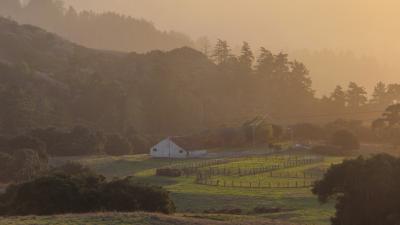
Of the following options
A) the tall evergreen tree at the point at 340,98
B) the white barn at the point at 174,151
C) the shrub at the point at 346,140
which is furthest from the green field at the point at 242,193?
the tall evergreen tree at the point at 340,98

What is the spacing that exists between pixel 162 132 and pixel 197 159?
3730 cm

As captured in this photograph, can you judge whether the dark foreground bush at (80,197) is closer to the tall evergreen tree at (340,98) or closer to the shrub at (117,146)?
the shrub at (117,146)

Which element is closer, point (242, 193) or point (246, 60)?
point (242, 193)

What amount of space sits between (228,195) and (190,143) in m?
36.4

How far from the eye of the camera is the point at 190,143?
268ft

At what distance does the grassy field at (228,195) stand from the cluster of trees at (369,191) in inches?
113

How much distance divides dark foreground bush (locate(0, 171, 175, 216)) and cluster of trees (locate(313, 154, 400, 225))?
8648 mm

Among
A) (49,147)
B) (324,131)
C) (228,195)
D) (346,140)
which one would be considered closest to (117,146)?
(49,147)

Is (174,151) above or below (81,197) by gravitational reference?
above

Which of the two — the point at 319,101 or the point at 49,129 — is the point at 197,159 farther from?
the point at 319,101

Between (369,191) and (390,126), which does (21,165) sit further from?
(390,126)

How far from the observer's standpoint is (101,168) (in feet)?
216

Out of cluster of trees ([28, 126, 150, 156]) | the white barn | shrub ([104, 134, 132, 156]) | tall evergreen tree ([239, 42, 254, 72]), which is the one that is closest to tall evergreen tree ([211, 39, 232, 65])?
tall evergreen tree ([239, 42, 254, 72])

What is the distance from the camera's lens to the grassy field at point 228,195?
29028mm
